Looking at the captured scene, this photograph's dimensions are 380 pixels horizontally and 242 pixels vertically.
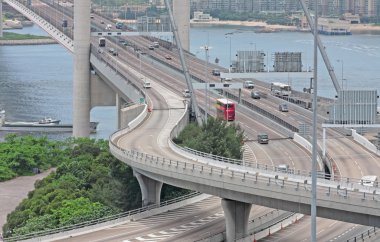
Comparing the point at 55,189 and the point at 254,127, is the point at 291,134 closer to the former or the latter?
the point at 254,127

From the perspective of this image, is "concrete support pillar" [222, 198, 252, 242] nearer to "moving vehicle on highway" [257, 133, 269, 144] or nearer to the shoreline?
"moving vehicle on highway" [257, 133, 269, 144]

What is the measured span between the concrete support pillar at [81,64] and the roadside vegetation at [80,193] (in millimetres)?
11277

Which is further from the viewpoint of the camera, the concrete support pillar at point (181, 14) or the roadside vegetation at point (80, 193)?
the concrete support pillar at point (181, 14)

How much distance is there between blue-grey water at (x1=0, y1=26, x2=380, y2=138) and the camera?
62.4m

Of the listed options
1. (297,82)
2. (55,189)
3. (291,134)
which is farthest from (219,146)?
(297,82)

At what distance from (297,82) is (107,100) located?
68.5 feet

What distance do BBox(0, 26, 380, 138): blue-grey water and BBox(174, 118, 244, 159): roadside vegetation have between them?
20.7m

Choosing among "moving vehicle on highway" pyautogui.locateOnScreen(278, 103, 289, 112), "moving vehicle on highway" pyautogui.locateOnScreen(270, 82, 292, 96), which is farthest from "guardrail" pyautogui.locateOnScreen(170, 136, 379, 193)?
"moving vehicle on highway" pyautogui.locateOnScreen(270, 82, 292, 96)

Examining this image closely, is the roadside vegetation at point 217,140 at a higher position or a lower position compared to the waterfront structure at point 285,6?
lower

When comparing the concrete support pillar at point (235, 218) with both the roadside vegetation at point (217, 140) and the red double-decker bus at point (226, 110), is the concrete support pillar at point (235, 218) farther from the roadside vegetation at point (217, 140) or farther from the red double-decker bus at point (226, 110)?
the red double-decker bus at point (226, 110)

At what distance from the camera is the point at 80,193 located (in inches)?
1176

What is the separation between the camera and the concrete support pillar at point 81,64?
169 feet

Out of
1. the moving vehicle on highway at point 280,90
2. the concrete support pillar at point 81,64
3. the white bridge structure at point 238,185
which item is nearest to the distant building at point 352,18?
the moving vehicle on highway at point 280,90

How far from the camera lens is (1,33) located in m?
121
